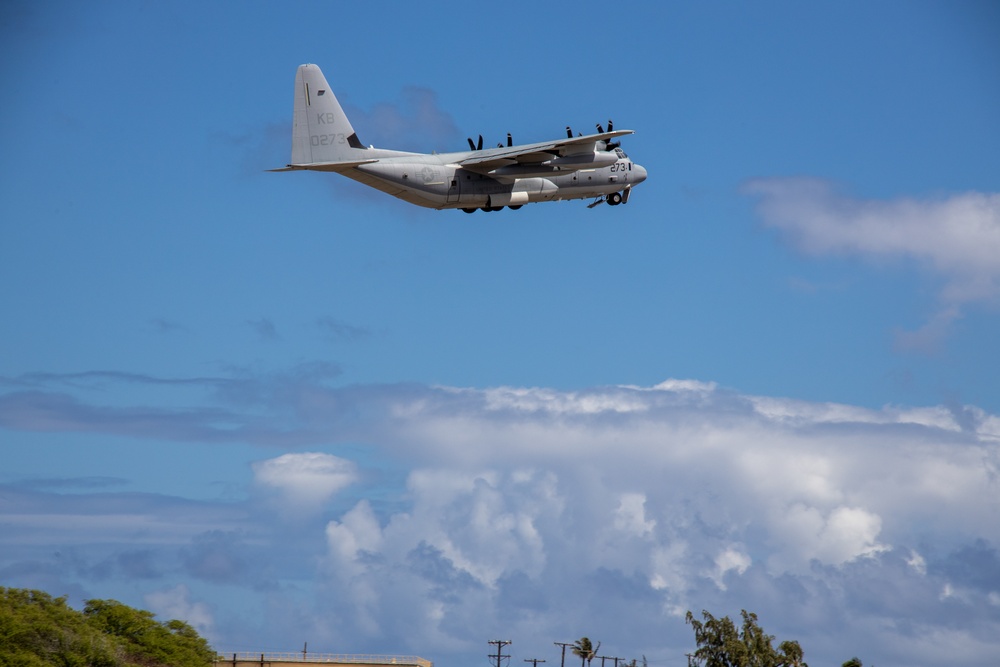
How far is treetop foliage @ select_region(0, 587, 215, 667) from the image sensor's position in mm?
82938

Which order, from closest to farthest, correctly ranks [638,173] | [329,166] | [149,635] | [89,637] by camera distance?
1. [329,166]
2. [638,173]
3. [89,637]
4. [149,635]

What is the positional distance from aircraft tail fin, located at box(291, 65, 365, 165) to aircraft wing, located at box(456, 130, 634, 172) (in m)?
4.96

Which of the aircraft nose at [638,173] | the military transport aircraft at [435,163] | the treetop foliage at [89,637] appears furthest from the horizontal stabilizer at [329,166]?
the treetop foliage at [89,637]

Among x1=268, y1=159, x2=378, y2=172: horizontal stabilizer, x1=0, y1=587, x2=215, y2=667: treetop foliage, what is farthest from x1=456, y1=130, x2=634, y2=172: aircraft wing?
x1=0, y1=587, x2=215, y2=667: treetop foliage

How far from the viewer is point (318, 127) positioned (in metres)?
68.8

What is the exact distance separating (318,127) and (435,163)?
5.32 m

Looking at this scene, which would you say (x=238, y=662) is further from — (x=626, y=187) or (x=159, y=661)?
(x=626, y=187)

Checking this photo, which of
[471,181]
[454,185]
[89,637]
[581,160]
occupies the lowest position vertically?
[89,637]

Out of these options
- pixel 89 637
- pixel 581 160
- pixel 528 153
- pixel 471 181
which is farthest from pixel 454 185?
pixel 89 637

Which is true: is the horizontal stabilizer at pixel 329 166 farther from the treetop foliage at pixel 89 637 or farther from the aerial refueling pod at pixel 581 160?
the treetop foliage at pixel 89 637

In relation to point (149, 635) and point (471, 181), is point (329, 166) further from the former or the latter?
point (149, 635)

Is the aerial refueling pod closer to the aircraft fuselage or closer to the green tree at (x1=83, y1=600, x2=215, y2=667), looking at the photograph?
the aircraft fuselage

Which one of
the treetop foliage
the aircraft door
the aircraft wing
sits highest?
the aircraft wing

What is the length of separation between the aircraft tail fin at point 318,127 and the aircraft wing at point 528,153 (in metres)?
4.96
